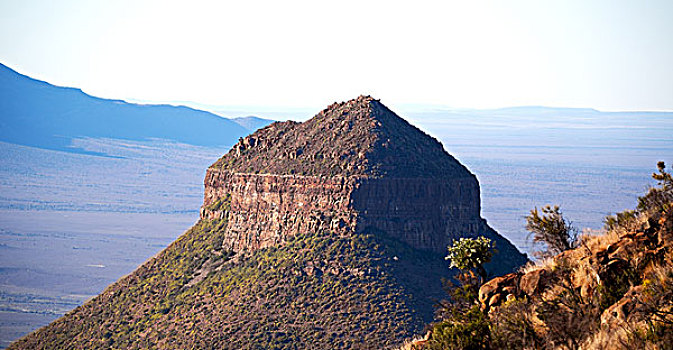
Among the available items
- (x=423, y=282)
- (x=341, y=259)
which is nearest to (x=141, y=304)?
(x=341, y=259)

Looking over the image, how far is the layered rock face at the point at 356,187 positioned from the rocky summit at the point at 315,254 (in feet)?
0.36

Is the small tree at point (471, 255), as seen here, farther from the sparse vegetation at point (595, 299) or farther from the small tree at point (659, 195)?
the small tree at point (659, 195)

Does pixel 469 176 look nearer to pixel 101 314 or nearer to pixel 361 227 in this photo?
pixel 361 227

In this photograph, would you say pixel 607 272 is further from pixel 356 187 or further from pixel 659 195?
pixel 356 187

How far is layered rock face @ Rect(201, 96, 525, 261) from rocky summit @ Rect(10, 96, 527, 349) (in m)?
0.11

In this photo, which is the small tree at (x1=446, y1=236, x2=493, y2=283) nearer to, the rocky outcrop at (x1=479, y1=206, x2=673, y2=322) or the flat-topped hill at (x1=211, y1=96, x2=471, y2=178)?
the rocky outcrop at (x1=479, y1=206, x2=673, y2=322)

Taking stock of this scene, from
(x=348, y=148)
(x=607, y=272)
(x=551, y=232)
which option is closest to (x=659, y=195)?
(x=551, y=232)

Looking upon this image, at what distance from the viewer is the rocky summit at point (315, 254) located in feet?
258

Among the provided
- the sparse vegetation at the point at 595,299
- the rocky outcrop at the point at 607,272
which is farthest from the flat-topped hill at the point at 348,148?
the rocky outcrop at the point at 607,272

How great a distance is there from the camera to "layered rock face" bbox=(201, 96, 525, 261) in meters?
86.6

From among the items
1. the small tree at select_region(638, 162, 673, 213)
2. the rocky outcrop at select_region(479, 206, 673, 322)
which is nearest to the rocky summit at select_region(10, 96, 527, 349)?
the small tree at select_region(638, 162, 673, 213)

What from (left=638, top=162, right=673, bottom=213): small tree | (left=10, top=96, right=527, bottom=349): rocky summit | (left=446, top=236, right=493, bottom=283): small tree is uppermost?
(left=638, top=162, right=673, bottom=213): small tree

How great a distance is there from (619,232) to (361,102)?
68.0m

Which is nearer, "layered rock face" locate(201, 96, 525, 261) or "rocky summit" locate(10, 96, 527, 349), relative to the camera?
"rocky summit" locate(10, 96, 527, 349)
